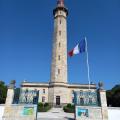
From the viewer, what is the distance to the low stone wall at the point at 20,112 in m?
16.8

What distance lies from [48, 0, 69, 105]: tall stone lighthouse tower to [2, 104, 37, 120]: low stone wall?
21742 millimetres

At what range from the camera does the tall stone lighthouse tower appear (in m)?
38.8

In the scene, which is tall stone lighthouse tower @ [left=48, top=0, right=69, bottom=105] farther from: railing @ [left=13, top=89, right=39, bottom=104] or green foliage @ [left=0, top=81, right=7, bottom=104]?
railing @ [left=13, top=89, right=39, bottom=104]

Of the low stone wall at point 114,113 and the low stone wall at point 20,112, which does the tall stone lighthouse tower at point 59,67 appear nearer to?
the low stone wall at point 20,112

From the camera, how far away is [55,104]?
38.1 meters

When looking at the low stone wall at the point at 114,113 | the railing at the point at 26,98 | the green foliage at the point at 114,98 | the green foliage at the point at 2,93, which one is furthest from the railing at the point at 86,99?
the green foliage at the point at 2,93

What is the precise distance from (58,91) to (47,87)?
15.6 ft

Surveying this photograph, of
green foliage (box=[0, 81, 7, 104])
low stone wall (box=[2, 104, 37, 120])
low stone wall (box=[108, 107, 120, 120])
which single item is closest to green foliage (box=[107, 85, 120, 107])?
green foliage (box=[0, 81, 7, 104])

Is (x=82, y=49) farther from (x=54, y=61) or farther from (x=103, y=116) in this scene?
(x=54, y=61)

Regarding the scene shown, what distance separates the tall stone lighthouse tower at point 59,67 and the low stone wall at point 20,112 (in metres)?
21.7

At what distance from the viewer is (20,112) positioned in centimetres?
1691

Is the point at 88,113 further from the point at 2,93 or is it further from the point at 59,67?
the point at 2,93

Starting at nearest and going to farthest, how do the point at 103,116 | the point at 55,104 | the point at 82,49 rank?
the point at 103,116 < the point at 82,49 < the point at 55,104

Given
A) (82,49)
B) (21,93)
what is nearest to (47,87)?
(82,49)
